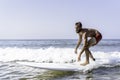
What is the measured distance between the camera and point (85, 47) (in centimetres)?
984

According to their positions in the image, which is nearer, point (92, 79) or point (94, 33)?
point (92, 79)

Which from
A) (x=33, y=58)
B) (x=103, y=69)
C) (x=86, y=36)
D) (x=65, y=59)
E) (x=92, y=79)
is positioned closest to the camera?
(x=92, y=79)

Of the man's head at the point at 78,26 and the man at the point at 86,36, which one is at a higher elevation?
the man's head at the point at 78,26

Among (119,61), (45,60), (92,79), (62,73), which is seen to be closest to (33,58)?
(45,60)

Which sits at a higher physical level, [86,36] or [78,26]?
[78,26]

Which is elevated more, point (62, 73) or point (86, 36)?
point (86, 36)

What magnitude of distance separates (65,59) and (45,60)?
50.0 inches

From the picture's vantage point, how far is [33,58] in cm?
1647

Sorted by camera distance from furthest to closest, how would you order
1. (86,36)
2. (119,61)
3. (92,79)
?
→ (119,61)
(86,36)
(92,79)

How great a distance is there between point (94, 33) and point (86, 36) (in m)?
0.45

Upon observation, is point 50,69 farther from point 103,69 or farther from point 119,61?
point 119,61

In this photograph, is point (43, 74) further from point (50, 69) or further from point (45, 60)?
point (45, 60)

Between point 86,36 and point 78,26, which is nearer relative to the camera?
point 78,26

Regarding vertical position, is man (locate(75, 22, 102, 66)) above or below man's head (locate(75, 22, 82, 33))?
below
